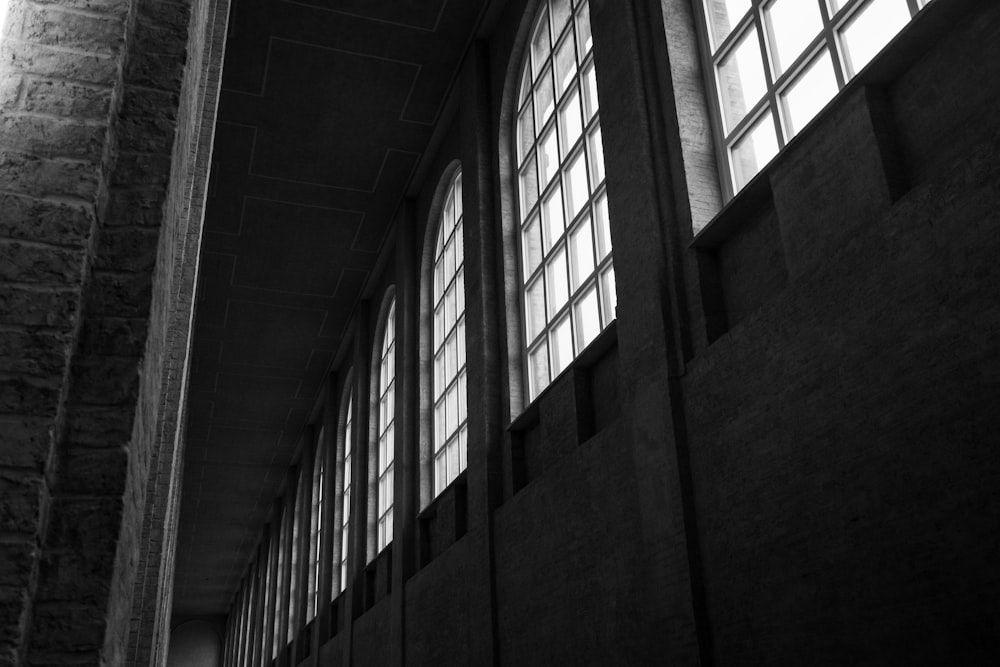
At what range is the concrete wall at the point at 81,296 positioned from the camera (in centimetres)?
264

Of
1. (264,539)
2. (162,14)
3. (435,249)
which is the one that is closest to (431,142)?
(435,249)

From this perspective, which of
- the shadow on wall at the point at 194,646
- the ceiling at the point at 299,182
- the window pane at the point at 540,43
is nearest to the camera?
the window pane at the point at 540,43

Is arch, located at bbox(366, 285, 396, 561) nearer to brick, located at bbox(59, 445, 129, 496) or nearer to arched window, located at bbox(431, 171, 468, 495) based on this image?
arched window, located at bbox(431, 171, 468, 495)

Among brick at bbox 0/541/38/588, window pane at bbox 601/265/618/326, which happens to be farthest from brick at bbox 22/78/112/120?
window pane at bbox 601/265/618/326

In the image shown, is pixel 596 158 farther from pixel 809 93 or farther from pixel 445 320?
pixel 445 320

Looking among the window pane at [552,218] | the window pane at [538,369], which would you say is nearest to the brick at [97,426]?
the window pane at [538,369]

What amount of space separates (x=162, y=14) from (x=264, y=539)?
2996 cm

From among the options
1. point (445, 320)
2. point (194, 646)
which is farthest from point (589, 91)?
point (194, 646)

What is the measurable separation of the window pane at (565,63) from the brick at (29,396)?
8.05m

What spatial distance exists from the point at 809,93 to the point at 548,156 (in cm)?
473

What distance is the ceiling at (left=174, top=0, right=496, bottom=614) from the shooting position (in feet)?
41.8

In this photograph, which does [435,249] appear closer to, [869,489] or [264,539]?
[869,489]

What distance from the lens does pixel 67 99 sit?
121 inches

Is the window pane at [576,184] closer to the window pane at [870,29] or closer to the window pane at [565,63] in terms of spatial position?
the window pane at [565,63]
